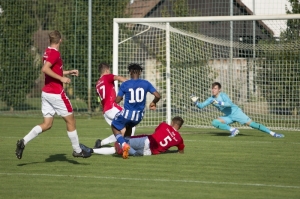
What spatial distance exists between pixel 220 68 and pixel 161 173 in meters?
11.1

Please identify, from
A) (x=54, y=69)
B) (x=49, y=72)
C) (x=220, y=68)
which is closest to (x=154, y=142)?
(x=54, y=69)

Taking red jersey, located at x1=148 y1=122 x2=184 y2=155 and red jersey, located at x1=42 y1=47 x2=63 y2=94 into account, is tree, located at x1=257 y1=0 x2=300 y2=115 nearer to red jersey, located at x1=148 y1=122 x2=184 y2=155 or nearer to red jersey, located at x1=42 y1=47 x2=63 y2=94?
red jersey, located at x1=148 y1=122 x2=184 y2=155

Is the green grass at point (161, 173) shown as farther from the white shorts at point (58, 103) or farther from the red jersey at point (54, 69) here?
the red jersey at point (54, 69)

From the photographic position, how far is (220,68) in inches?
807

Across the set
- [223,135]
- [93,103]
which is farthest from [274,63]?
[93,103]

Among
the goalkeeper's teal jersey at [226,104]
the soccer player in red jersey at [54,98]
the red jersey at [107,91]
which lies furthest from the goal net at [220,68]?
the soccer player in red jersey at [54,98]

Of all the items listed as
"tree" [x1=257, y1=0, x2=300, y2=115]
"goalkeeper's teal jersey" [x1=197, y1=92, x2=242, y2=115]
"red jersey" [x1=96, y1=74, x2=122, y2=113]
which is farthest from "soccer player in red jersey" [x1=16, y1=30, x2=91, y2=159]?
"tree" [x1=257, y1=0, x2=300, y2=115]

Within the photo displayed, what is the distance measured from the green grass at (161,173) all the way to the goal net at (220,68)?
206 inches

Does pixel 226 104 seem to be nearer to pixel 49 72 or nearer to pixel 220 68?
pixel 220 68

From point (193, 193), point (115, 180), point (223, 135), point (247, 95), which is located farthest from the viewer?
point (247, 95)

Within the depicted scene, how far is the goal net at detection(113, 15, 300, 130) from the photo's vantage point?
19703mm

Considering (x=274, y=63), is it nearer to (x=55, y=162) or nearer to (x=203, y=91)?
(x=203, y=91)

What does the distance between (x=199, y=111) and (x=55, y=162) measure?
9792 mm

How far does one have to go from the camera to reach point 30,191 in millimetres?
8320
